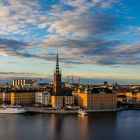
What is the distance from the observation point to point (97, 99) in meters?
37.5

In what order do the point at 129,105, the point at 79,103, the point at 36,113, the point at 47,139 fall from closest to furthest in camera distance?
the point at 47,139 < the point at 36,113 < the point at 79,103 < the point at 129,105

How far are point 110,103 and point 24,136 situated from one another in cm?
1914

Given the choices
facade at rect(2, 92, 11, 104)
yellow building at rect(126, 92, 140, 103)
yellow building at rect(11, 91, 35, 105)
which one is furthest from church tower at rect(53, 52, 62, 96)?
yellow building at rect(126, 92, 140, 103)

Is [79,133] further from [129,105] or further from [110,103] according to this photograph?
[129,105]

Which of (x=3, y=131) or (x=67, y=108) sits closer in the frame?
(x=3, y=131)

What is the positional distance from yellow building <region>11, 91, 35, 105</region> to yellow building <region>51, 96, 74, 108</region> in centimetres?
438

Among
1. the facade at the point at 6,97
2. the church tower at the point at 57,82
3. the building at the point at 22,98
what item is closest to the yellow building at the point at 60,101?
the church tower at the point at 57,82

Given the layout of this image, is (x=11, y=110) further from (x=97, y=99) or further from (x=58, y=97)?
(x=97, y=99)

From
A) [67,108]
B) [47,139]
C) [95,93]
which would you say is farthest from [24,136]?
[95,93]

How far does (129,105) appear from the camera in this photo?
4222cm

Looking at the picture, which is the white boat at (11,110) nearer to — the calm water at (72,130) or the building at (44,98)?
the building at (44,98)

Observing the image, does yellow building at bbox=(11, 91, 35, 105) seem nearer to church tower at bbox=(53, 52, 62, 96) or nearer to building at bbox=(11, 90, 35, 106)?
building at bbox=(11, 90, 35, 106)

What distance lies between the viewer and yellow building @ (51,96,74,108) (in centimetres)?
3792

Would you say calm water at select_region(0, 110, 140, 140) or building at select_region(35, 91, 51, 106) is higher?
building at select_region(35, 91, 51, 106)
